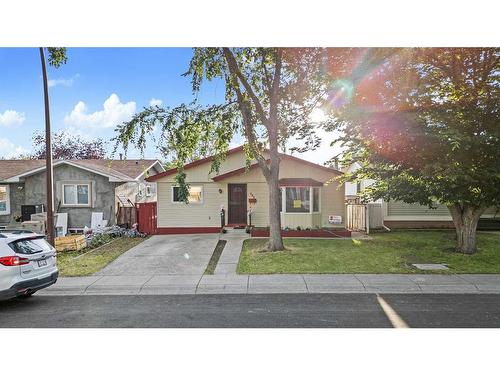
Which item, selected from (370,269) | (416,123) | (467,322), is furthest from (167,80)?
(467,322)

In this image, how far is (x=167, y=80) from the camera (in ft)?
29.3

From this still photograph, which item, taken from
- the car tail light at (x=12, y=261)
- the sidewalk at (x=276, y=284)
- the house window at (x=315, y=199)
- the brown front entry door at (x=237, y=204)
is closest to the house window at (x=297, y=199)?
the house window at (x=315, y=199)

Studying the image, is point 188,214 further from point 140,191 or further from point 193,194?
point 140,191

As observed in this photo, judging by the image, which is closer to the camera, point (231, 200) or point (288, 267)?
point (288, 267)

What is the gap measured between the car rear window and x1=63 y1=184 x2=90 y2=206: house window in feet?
39.2

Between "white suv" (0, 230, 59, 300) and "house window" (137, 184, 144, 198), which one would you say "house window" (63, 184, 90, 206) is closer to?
"house window" (137, 184, 144, 198)

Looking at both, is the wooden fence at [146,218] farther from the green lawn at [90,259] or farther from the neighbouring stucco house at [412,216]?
the neighbouring stucco house at [412,216]

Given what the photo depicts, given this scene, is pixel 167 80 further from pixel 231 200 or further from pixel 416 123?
pixel 231 200

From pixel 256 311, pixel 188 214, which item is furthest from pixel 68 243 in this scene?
pixel 256 311

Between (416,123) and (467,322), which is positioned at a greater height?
(416,123)

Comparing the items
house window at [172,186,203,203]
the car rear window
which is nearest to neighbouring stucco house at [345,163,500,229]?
house window at [172,186,203,203]

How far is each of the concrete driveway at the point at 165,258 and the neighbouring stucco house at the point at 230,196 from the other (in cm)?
188

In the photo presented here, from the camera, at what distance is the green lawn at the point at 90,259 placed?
977cm
